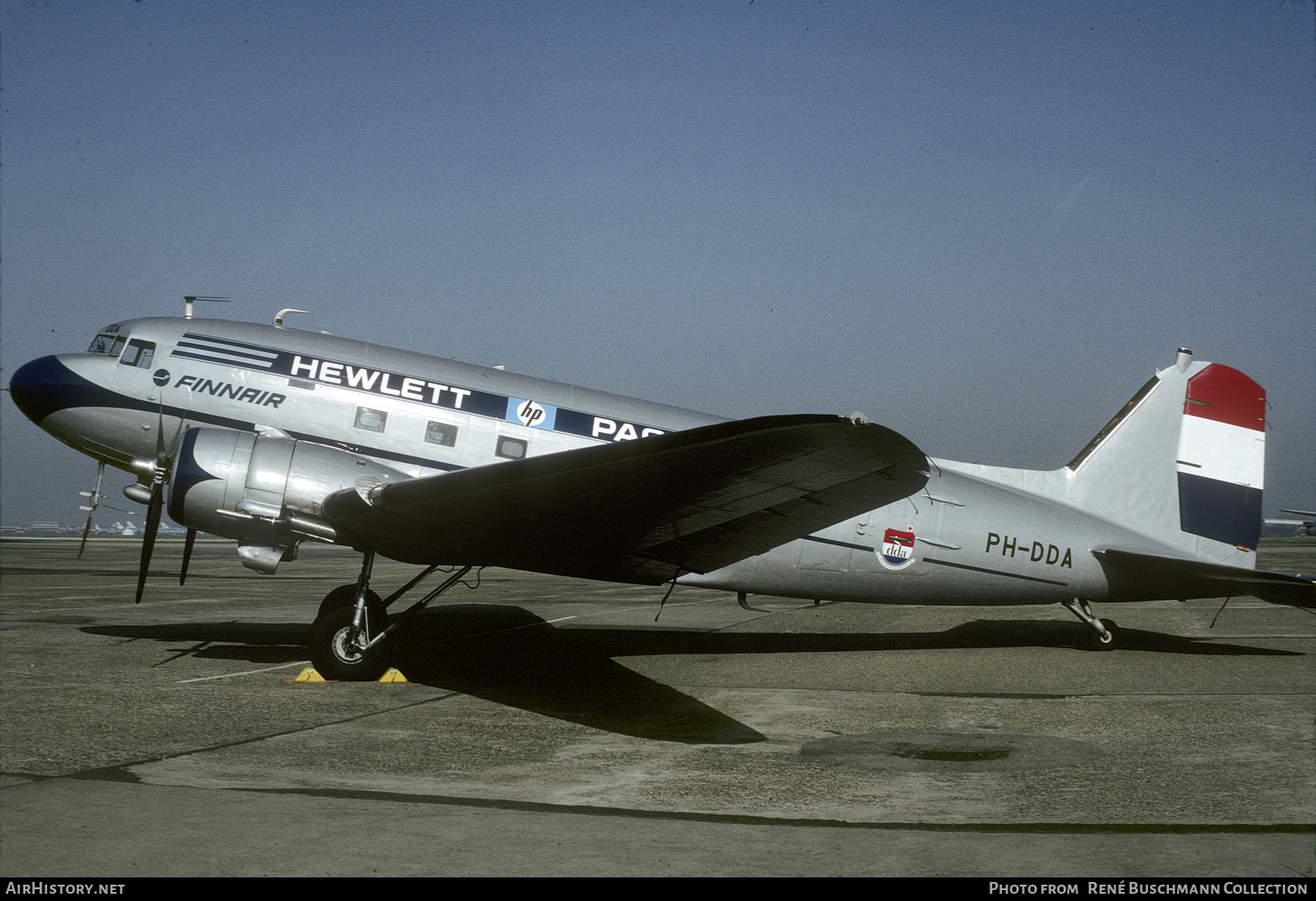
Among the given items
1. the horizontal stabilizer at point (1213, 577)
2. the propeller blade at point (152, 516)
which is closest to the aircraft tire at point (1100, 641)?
the horizontal stabilizer at point (1213, 577)

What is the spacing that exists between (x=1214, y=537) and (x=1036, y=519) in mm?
2586

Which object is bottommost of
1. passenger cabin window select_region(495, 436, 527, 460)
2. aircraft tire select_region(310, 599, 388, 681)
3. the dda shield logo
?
aircraft tire select_region(310, 599, 388, 681)

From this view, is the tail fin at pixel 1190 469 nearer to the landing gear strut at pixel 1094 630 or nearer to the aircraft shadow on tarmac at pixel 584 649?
the landing gear strut at pixel 1094 630

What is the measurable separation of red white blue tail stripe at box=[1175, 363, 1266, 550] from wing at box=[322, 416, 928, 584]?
6.54 m

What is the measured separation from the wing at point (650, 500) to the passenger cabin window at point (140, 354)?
3.53 meters

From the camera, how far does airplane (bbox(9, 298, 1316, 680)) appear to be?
7.87 meters

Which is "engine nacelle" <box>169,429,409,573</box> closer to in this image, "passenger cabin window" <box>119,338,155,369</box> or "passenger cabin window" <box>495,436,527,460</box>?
"passenger cabin window" <box>495,436,527,460</box>

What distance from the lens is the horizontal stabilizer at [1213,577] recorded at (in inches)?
422

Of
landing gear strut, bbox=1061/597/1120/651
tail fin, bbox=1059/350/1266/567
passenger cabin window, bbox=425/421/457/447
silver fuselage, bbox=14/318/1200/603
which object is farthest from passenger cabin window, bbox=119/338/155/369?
landing gear strut, bbox=1061/597/1120/651

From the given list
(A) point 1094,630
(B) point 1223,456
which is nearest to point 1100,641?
(A) point 1094,630

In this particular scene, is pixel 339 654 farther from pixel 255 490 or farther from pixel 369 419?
pixel 369 419

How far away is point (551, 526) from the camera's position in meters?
8.61

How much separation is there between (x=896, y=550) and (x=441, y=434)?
5652 millimetres

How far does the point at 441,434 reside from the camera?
10695 millimetres
